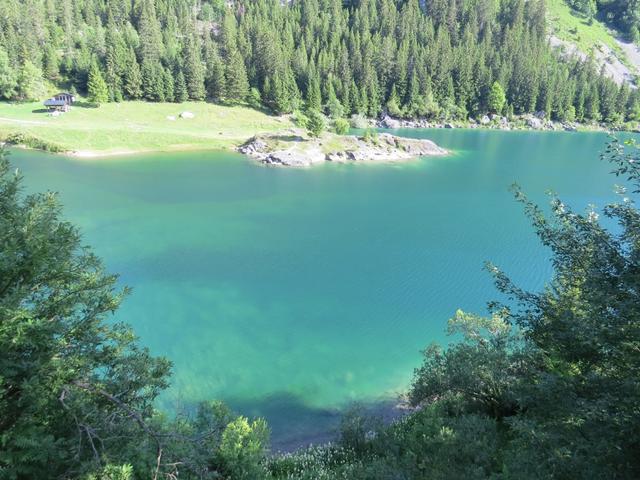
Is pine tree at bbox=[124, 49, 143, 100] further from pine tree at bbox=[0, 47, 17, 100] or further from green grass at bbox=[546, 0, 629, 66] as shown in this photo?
green grass at bbox=[546, 0, 629, 66]

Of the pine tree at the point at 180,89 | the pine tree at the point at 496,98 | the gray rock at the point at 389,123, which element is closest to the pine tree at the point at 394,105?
the gray rock at the point at 389,123

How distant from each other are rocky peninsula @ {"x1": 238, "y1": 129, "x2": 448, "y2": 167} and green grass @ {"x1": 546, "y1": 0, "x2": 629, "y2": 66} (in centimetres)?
12243

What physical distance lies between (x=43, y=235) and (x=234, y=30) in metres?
122

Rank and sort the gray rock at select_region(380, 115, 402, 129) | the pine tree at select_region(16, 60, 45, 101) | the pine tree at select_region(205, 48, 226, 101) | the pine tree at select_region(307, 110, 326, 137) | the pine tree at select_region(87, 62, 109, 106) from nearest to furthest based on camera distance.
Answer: the pine tree at select_region(307, 110, 326, 137)
the pine tree at select_region(16, 60, 45, 101)
the pine tree at select_region(87, 62, 109, 106)
the pine tree at select_region(205, 48, 226, 101)
the gray rock at select_region(380, 115, 402, 129)

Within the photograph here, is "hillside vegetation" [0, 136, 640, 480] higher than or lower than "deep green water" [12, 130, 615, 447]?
higher

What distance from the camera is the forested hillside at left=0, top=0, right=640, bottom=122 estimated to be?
94188 millimetres

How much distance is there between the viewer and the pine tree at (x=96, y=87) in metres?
86.4

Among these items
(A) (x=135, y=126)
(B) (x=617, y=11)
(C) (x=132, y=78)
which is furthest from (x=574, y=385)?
(B) (x=617, y=11)

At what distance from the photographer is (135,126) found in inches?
3142

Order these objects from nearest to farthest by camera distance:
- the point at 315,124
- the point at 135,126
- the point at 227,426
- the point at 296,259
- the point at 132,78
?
the point at 227,426
the point at 296,259
the point at 315,124
the point at 135,126
the point at 132,78

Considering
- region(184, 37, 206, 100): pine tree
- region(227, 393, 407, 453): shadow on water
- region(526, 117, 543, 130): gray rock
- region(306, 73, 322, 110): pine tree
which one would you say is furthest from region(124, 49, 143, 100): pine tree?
region(526, 117, 543, 130): gray rock

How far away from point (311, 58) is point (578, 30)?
12072cm

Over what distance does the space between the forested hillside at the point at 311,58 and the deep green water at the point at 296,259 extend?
39.5m

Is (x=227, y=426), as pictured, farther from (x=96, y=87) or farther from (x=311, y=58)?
(x=311, y=58)
